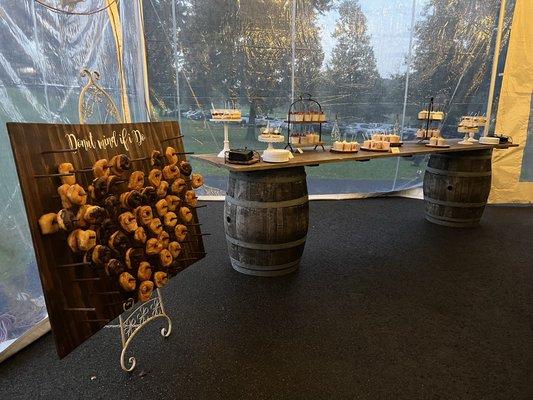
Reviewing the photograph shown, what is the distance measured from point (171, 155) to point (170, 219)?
30 cm

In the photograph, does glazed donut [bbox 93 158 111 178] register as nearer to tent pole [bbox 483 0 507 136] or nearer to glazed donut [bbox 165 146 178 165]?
glazed donut [bbox 165 146 178 165]

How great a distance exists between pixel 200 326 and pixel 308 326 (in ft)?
2.01

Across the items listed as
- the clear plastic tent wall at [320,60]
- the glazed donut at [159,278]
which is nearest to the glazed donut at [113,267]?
the glazed donut at [159,278]

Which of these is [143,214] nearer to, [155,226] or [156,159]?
[155,226]

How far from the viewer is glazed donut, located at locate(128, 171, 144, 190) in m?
1.43

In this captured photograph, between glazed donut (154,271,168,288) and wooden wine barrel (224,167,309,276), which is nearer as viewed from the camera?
glazed donut (154,271,168,288)

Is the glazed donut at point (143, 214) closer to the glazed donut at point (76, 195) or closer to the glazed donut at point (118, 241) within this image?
the glazed donut at point (118, 241)

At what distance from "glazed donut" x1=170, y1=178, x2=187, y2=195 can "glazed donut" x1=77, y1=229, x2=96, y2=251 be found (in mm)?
493

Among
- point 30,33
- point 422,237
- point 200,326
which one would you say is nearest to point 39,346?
point 200,326

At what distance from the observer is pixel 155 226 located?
147 cm

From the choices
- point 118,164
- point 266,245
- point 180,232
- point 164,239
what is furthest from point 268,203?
point 118,164

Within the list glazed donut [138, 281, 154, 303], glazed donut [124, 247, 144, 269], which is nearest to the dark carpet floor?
glazed donut [138, 281, 154, 303]

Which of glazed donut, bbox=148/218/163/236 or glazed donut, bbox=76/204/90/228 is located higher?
glazed donut, bbox=76/204/90/228

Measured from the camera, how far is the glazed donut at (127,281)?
1354mm
